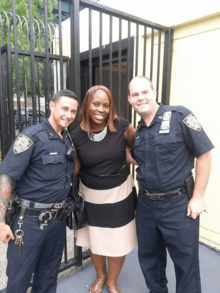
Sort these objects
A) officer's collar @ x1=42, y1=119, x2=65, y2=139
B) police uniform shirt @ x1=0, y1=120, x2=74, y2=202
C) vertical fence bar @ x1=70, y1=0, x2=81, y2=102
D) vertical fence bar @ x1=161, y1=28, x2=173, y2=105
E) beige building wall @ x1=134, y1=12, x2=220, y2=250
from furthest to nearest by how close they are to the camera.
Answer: vertical fence bar @ x1=161, y1=28, x2=173, y2=105 < beige building wall @ x1=134, y1=12, x2=220, y2=250 < vertical fence bar @ x1=70, y1=0, x2=81, y2=102 < officer's collar @ x1=42, y1=119, x2=65, y2=139 < police uniform shirt @ x1=0, y1=120, x2=74, y2=202

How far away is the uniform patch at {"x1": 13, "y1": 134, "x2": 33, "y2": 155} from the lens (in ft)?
4.79

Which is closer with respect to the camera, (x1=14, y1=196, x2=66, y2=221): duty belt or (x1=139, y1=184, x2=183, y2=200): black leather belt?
(x1=14, y1=196, x2=66, y2=221): duty belt

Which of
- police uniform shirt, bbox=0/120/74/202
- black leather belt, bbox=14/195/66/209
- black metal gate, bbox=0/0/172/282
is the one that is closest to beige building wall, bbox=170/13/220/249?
black metal gate, bbox=0/0/172/282

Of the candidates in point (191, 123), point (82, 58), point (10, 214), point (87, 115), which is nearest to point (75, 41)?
point (87, 115)

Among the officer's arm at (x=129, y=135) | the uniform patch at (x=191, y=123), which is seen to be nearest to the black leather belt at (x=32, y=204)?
the officer's arm at (x=129, y=135)

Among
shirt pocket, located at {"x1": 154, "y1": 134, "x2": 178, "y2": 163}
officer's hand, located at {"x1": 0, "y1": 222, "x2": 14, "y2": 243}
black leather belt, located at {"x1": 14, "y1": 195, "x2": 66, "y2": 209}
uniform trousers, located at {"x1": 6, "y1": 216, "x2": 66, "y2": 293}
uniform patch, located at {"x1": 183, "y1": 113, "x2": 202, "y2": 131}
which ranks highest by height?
uniform patch, located at {"x1": 183, "y1": 113, "x2": 202, "y2": 131}

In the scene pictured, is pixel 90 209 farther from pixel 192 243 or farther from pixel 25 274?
pixel 192 243

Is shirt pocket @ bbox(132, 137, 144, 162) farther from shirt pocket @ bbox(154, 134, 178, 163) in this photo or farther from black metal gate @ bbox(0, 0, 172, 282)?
black metal gate @ bbox(0, 0, 172, 282)

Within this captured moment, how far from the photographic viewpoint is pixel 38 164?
152 centimetres

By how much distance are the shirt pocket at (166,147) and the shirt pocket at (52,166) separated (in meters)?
0.66

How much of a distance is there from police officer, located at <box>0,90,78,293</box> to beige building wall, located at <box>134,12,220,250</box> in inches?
65.4

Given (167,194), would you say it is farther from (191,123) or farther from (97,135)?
(97,135)

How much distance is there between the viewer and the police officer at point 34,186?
1485 millimetres

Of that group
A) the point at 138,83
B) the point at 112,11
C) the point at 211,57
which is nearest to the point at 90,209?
the point at 138,83
